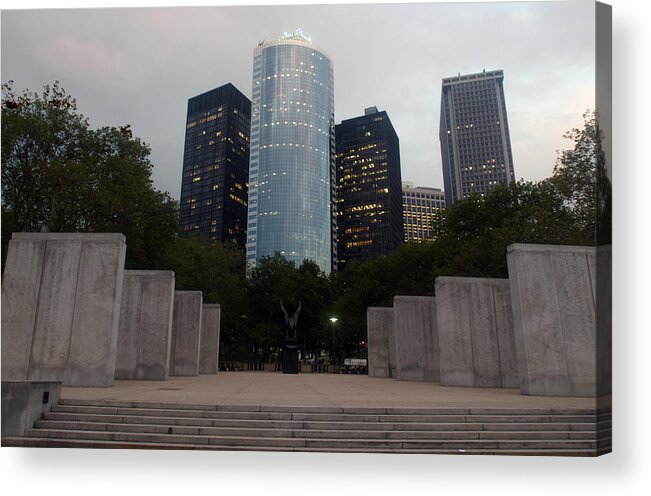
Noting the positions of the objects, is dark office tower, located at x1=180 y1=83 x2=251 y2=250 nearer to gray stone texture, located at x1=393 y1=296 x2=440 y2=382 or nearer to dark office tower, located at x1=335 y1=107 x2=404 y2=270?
dark office tower, located at x1=335 y1=107 x2=404 y2=270

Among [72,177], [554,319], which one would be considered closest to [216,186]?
[72,177]

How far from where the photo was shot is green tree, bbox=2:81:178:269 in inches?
785

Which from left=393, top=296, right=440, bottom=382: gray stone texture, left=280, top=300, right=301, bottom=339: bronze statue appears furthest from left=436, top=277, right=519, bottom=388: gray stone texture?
left=280, top=300, right=301, bottom=339: bronze statue

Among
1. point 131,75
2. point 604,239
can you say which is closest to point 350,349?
point 131,75

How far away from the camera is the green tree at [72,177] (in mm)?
19938

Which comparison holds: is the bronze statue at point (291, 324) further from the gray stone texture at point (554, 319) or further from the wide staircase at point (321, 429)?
the wide staircase at point (321, 429)

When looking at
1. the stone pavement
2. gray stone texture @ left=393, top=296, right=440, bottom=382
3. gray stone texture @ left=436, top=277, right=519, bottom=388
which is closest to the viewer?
the stone pavement

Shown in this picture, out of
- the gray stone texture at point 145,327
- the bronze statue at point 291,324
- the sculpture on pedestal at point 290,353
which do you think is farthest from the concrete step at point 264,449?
the sculpture on pedestal at point 290,353

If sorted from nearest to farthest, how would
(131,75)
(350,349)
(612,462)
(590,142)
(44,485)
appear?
(44,485)
(612,462)
(590,142)
(131,75)
(350,349)

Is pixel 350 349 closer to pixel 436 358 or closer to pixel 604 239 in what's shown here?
pixel 436 358

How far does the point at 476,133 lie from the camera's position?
17900 centimetres

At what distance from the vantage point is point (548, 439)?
777cm

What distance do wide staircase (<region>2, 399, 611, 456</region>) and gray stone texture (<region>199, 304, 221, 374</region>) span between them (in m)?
19.8

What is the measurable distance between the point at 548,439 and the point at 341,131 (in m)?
197
